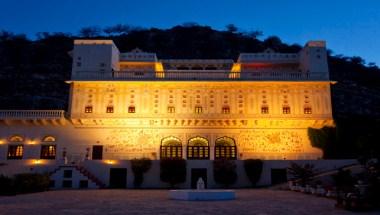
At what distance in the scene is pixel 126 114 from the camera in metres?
29.4

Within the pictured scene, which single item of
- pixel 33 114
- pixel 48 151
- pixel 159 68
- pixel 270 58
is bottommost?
pixel 48 151

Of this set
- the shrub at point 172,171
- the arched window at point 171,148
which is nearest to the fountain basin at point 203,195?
the shrub at point 172,171

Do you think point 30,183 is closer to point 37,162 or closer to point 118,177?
point 118,177

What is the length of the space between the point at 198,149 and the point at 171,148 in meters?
2.23

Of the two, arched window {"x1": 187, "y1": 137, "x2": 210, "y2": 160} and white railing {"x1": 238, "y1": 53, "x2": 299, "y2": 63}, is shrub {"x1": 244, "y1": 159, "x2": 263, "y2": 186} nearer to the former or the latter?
arched window {"x1": 187, "y1": 137, "x2": 210, "y2": 160}

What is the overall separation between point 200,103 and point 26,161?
14320 mm

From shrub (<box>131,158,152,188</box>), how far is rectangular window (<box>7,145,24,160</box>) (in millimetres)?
10352

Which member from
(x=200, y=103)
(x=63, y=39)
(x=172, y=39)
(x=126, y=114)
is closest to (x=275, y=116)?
(x=200, y=103)

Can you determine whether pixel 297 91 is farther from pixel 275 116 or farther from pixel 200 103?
pixel 200 103

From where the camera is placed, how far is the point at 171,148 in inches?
1174

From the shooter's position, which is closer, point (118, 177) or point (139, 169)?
point (139, 169)

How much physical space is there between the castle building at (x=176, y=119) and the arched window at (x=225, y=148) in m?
0.08

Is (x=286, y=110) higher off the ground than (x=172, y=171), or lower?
higher

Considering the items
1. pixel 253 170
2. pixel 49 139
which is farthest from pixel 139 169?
pixel 49 139
